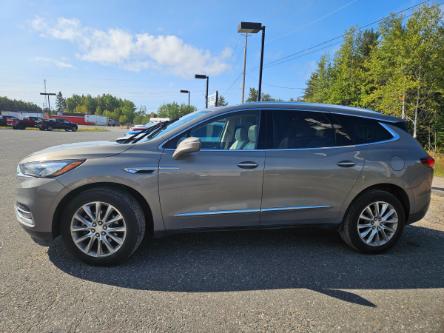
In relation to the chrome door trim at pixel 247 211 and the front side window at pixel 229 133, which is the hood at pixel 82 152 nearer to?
the front side window at pixel 229 133

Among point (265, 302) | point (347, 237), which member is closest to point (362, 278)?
point (347, 237)

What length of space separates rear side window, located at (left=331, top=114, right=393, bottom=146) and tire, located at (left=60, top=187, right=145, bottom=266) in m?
2.41

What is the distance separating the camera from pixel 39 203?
3219 millimetres

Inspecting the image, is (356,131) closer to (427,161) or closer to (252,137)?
(427,161)

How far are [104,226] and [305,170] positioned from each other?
2192 mm

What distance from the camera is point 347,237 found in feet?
12.9

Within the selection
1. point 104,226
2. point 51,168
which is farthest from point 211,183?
point 51,168

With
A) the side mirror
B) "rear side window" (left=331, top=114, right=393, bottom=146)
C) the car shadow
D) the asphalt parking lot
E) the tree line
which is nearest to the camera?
the asphalt parking lot

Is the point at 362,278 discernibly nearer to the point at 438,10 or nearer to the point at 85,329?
the point at 85,329

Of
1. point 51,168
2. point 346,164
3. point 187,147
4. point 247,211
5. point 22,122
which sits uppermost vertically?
point 187,147

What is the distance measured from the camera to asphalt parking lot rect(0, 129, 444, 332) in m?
2.55

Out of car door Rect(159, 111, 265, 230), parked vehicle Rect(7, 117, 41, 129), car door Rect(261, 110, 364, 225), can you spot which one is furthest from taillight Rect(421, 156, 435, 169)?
parked vehicle Rect(7, 117, 41, 129)

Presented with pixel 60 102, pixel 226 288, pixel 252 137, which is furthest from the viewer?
pixel 60 102

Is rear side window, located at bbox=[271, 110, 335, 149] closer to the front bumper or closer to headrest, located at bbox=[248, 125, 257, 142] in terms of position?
headrest, located at bbox=[248, 125, 257, 142]
